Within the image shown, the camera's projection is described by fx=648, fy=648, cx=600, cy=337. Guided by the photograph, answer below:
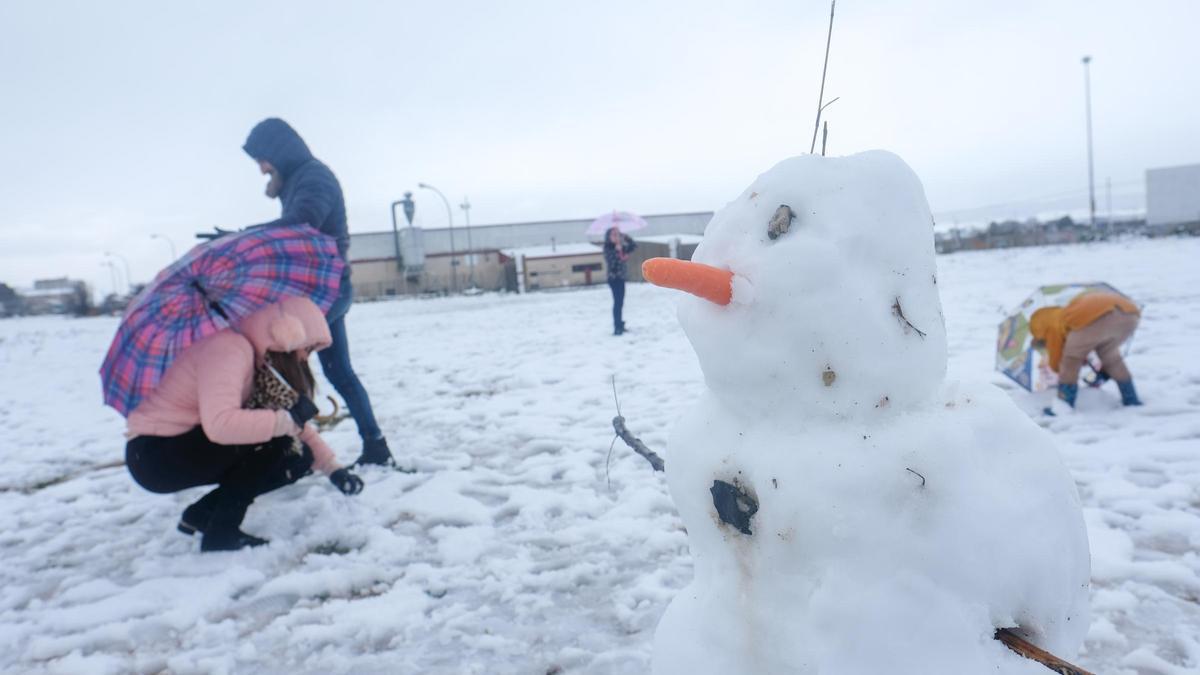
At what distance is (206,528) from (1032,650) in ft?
10.2

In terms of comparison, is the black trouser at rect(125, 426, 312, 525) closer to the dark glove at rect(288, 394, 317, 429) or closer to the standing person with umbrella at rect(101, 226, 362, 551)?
the standing person with umbrella at rect(101, 226, 362, 551)

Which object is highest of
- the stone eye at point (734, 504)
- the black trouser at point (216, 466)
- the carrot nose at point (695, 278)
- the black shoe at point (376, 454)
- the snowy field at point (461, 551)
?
the carrot nose at point (695, 278)

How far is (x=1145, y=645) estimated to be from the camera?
6.11 feet

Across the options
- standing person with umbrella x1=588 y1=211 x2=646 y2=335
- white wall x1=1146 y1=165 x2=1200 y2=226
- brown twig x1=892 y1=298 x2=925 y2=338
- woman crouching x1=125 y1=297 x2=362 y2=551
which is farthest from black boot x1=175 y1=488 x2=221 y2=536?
white wall x1=1146 y1=165 x2=1200 y2=226

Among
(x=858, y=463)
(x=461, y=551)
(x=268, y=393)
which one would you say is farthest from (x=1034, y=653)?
(x=268, y=393)

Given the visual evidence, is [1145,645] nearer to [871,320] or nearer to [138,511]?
[871,320]

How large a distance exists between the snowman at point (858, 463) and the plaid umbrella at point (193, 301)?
2.19 meters

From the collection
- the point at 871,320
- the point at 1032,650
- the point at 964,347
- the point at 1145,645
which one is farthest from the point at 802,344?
the point at 964,347

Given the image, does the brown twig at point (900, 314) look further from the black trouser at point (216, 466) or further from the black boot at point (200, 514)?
the black boot at point (200, 514)

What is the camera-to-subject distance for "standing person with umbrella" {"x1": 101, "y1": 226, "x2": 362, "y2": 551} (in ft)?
8.32

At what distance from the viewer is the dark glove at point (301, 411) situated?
2.78 meters

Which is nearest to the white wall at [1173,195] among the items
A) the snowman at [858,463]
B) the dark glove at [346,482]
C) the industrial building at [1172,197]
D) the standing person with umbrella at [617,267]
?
the industrial building at [1172,197]

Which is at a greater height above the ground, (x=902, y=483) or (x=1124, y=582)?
(x=902, y=483)

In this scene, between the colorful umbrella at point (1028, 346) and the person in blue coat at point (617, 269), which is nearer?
the colorful umbrella at point (1028, 346)
